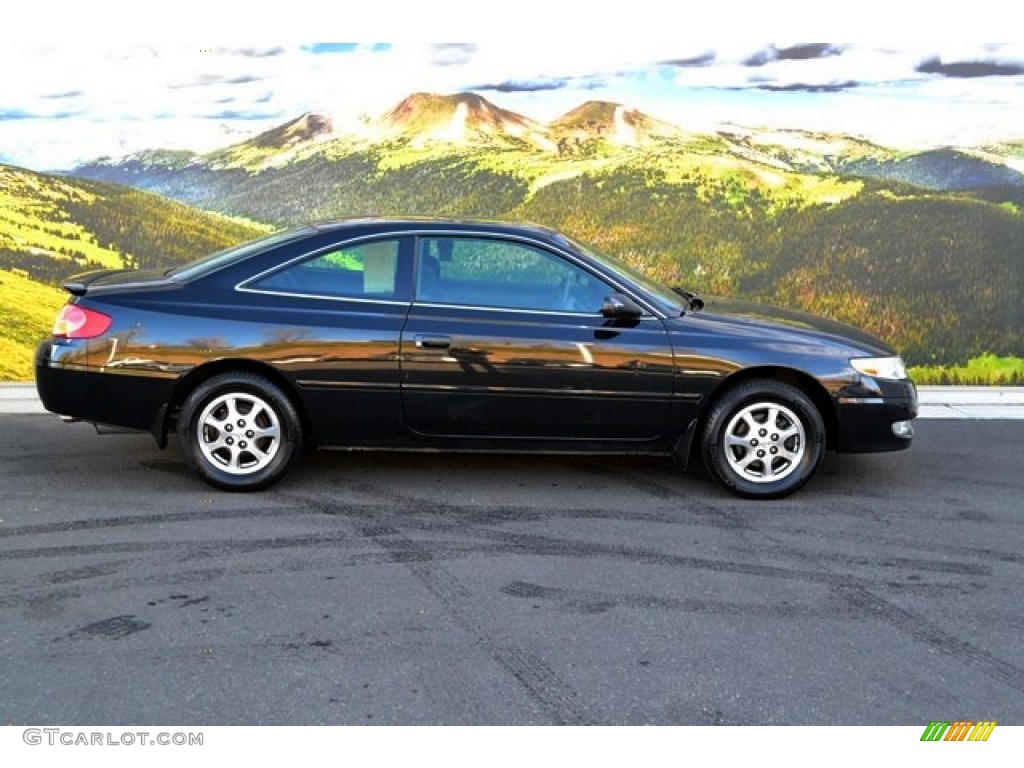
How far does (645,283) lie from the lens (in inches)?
247

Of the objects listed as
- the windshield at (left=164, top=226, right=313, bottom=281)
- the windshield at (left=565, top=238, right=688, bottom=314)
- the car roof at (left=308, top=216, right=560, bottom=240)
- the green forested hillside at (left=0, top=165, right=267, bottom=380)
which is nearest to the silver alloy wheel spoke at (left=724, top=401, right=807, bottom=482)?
the windshield at (left=565, top=238, right=688, bottom=314)

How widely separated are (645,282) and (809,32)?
13.7ft

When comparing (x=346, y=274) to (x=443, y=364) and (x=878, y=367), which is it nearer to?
(x=443, y=364)

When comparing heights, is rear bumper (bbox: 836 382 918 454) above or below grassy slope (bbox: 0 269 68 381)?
below

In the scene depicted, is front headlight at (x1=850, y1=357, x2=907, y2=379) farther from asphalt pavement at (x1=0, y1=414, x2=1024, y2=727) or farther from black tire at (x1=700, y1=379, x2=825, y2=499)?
asphalt pavement at (x1=0, y1=414, x2=1024, y2=727)

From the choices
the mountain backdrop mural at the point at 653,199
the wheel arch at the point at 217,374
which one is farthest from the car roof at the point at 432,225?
the mountain backdrop mural at the point at 653,199

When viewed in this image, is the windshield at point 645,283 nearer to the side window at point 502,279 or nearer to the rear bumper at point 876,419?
the side window at point 502,279

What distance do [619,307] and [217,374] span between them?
2.11 meters

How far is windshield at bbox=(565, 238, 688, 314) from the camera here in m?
6.07

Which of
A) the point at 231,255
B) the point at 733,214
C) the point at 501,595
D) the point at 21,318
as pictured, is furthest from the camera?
the point at 733,214

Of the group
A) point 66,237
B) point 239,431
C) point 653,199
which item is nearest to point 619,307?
point 239,431

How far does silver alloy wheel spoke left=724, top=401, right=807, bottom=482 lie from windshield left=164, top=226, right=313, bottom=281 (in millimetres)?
2541

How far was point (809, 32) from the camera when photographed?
9.31 meters

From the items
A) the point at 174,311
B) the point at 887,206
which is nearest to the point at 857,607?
the point at 174,311
